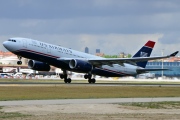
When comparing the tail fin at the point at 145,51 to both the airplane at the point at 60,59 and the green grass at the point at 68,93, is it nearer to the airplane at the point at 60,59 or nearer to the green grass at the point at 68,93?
the airplane at the point at 60,59

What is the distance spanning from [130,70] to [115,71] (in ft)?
13.7

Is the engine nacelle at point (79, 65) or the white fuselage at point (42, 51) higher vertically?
the white fuselage at point (42, 51)

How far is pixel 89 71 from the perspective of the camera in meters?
76.6

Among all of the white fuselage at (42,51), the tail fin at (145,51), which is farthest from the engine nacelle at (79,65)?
the tail fin at (145,51)

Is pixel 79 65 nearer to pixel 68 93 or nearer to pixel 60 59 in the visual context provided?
pixel 60 59

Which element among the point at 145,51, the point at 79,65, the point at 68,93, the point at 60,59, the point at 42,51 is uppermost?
the point at 145,51

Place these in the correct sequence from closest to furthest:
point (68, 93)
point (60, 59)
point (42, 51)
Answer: point (68, 93)
point (42, 51)
point (60, 59)

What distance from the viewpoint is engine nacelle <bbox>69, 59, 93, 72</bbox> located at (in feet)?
241

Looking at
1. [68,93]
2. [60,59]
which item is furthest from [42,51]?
[68,93]

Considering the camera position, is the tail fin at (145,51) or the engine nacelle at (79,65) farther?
the tail fin at (145,51)

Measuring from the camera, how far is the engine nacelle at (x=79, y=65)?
7338 centimetres

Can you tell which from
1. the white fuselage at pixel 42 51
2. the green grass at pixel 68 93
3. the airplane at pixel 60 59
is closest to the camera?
the green grass at pixel 68 93

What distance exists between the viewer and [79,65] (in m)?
73.5

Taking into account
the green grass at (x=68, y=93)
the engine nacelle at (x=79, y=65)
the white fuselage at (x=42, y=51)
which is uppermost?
the white fuselage at (x=42, y=51)
